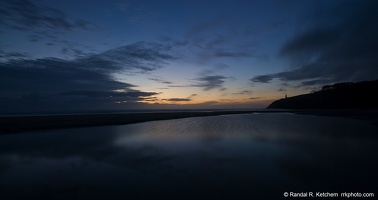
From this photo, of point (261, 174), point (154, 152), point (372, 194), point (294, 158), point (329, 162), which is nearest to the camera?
Result: point (372, 194)

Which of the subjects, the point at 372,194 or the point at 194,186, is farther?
the point at 194,186

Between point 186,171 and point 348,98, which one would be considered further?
point 348,98

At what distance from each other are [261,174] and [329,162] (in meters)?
4.22

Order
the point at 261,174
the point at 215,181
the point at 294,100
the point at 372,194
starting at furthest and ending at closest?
the point at 294,100 → the point at 261,174 → the point at 215,181 → the point at 372,194

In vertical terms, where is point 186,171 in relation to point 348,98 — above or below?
below

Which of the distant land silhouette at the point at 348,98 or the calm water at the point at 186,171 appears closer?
the calm water at the point at 186,171

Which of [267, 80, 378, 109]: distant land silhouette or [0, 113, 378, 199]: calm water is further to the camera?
[267, 80, 378, 109]: distant land silhouette

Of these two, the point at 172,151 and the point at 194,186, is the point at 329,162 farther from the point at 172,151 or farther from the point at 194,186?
the point at 172,151

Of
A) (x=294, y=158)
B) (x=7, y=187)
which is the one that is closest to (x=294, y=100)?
(x=294, y=158)

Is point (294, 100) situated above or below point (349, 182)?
above

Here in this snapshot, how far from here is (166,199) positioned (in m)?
6.79

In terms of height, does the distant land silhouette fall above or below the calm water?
above

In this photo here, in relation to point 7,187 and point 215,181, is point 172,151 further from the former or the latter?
point 7,187

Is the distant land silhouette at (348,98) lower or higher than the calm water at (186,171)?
higher
